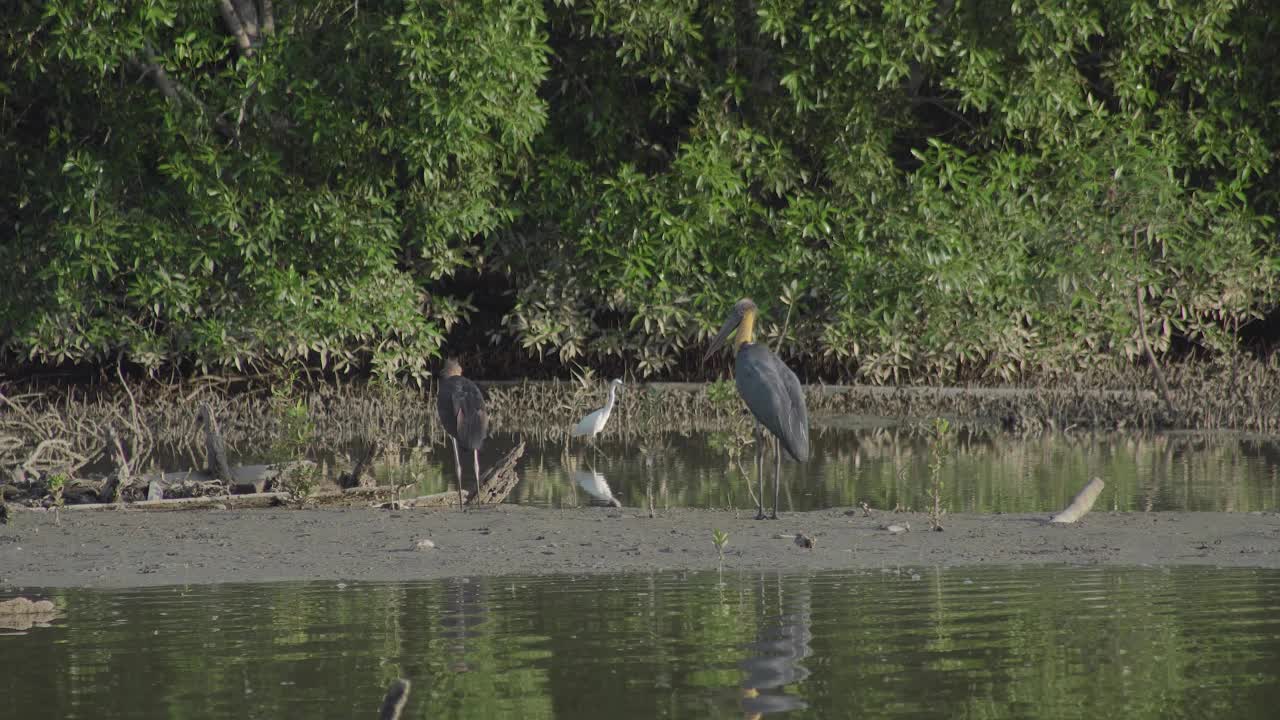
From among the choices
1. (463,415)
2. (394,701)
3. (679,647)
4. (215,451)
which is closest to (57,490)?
(215,451)

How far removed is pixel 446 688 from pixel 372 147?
12011 mm

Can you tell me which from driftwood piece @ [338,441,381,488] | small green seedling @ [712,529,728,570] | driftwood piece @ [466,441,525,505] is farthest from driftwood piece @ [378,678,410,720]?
driftwood piece @ [338,441,381,488]

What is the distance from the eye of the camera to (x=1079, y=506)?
959cm

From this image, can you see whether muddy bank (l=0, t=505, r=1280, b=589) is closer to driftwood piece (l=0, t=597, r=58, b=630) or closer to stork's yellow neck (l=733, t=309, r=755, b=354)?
driftwood piece (l=0, t=597, r=58, b=630)

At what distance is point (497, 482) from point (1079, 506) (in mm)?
3630

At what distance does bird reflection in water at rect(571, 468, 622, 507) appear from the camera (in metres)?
11.2

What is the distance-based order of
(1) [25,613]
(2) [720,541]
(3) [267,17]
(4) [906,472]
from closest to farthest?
(1) [25,613], (2) [720,541], (4) [906,472], (3) [267,17]

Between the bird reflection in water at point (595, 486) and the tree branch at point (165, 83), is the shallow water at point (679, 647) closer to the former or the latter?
the bird reflection in water at point (595, 486)

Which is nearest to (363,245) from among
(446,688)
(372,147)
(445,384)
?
(372,147)

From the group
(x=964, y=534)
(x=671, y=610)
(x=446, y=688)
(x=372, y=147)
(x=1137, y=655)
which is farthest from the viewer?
(x=372, y=147)

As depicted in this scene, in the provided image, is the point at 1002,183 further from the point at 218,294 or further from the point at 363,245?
the point at 218,294

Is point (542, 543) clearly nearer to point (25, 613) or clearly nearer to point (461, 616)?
point (461, 616)

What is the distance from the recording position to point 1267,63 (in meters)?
18.5

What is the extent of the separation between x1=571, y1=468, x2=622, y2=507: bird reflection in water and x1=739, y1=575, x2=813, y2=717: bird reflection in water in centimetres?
338
